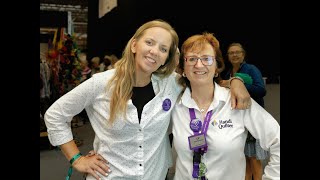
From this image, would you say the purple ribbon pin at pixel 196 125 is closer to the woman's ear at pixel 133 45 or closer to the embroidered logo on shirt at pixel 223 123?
the embroidered logo on shirt at pixel 223 123

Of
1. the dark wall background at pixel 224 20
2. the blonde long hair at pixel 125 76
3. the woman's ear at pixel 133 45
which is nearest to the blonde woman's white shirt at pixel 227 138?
the blonde long hair at pixel 125 76

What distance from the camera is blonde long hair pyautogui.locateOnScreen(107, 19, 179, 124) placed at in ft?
5.25

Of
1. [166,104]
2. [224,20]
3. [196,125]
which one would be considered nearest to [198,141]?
[196,125]

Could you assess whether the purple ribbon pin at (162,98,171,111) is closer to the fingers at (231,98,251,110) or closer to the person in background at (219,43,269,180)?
the fingers at (231,98,251,110)

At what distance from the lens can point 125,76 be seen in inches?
65.7

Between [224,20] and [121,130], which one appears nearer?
[121,130]

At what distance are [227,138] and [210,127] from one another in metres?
0.11

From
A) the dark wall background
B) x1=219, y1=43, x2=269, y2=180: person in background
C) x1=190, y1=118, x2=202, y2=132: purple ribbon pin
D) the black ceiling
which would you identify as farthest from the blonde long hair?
the black ceiling

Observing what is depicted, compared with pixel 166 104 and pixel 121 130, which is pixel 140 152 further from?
pixel 166 104

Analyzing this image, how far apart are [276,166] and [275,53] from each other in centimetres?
1063

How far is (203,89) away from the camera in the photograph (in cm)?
176

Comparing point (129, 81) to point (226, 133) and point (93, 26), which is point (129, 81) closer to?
point (226, 133)
